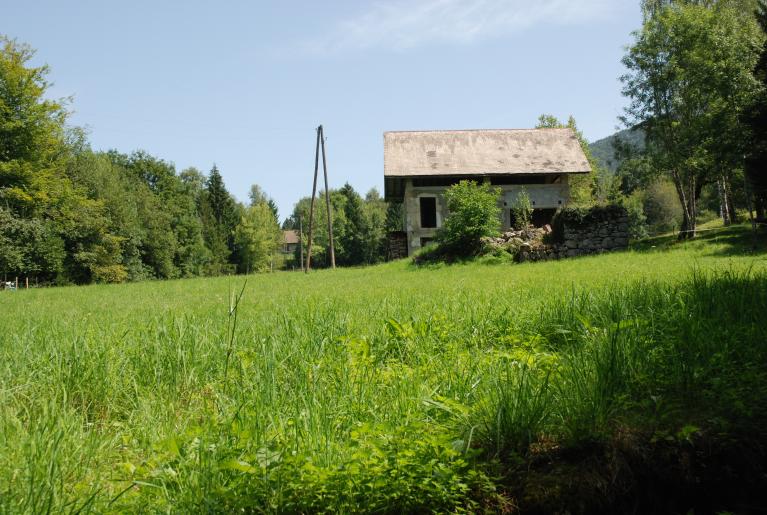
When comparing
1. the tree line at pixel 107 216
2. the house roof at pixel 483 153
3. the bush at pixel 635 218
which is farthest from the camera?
the bush at pixel 635 218

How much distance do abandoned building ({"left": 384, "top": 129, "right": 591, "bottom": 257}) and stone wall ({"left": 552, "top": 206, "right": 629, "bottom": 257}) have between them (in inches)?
334

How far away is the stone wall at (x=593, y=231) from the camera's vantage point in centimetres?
1823

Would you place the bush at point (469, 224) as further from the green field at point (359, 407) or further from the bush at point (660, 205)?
the bush at point (660, 205)

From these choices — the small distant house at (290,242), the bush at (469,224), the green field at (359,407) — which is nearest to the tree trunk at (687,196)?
the bush at (469,224)

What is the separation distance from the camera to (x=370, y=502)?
194 cm

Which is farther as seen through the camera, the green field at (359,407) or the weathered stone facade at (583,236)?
the weathered stone facade at (583,236)

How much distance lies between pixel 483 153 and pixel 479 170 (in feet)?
6.62

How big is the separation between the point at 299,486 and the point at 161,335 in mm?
2645

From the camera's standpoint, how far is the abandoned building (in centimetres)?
2689

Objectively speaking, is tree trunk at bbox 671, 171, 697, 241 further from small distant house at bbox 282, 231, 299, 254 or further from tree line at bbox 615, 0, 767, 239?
small distant house at bbox 282, 231, 299, 254

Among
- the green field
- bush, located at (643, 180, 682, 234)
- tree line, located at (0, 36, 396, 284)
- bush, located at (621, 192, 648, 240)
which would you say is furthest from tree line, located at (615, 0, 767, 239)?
tree line, located at (0, 36, 396, 284)

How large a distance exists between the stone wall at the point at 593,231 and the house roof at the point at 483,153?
8.20 metres

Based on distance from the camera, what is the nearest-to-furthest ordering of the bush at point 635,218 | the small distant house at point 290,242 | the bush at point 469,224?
the bush at point 469,224
the bush at point 635,218
the small distant house at point 290,242

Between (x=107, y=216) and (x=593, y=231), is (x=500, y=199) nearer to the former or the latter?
(x=593, y=231)
